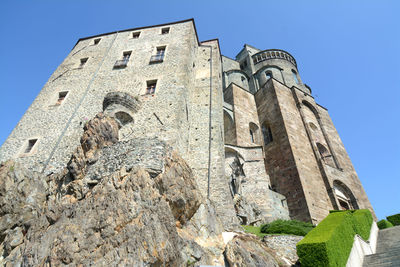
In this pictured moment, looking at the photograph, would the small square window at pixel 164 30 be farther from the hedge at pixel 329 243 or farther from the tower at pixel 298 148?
the hedge at pixel 329 243

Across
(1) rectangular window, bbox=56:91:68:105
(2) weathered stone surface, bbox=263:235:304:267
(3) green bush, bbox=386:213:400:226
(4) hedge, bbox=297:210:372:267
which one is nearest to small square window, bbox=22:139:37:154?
(1) rectangular window, bbox=56:91:68:105

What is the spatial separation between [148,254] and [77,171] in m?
5.08

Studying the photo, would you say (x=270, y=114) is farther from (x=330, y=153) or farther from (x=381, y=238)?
(x=381, y=238)

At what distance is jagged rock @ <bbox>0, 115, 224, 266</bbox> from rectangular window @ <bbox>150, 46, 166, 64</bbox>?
6.44 m

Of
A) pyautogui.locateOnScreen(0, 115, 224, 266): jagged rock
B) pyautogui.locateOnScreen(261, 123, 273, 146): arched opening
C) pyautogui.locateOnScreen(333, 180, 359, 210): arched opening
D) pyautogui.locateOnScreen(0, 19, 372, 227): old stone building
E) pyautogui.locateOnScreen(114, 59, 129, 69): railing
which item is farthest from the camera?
pyautogui.locateOnScreen(261, 123, 273, 146): arched opening

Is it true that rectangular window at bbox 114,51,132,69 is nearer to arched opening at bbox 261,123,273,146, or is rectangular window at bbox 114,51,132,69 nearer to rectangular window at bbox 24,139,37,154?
rectangular window at bbox 24,139,37,154

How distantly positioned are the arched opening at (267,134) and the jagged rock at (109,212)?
493 inches

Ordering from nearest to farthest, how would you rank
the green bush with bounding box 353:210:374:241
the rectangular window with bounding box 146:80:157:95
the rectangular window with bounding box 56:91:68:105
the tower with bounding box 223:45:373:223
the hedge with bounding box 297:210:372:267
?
the hedge with bounding box 297:210:372:267 → the green bush with bounding box 353:210:374:241 → the rectangular window with bounding box 146:80:157:95 → the rectangular window with bounding box 56:91:68:105 → the tower with bounding box 223:45:373:223

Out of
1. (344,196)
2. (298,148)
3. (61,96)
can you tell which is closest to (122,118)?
(61,96)

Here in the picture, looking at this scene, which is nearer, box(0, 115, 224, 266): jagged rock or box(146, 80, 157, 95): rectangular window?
box(0, 115, 224, 266): jagged rock

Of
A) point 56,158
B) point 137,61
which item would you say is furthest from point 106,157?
point 137,61

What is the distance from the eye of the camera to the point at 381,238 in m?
11.3

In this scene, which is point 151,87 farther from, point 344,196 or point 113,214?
point 344,196

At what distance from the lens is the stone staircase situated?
297 inches
